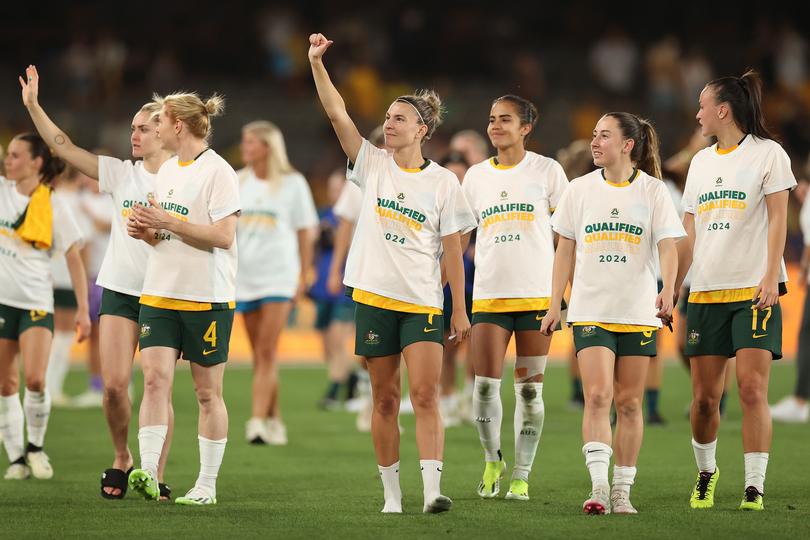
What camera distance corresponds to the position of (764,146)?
7367 millimetres

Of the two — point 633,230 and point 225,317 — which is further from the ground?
point 633,230

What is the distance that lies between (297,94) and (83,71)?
3.89 m

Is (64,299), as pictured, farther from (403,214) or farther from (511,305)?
(403,214)

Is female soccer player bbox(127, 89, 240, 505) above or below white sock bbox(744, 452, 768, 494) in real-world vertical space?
above

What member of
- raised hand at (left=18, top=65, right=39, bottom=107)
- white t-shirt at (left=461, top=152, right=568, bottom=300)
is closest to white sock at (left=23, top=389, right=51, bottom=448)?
raised hand at (left=18, top=65, right=39, bottom=107)

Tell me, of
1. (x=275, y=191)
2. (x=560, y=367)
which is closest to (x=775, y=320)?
(x=275, y=191)

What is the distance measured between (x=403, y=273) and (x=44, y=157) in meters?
2.95

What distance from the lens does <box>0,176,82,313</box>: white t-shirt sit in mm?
8555

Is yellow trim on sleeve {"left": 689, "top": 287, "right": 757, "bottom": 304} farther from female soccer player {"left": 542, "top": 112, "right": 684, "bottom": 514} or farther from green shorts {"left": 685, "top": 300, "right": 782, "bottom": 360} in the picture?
female soccer player {"left": 542, "top": 112, "right": 684, "bottom": 514}

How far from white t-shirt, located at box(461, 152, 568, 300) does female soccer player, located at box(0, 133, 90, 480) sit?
258cm

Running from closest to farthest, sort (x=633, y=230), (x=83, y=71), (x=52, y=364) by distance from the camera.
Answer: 1. (x=633, y=230)
2. (x=52, y=364)
3. (x=83, y=71)

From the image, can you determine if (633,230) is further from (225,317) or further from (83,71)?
(83,71)

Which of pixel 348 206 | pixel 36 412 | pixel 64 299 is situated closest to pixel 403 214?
pixel 36 412

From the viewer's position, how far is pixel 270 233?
11.2 m
